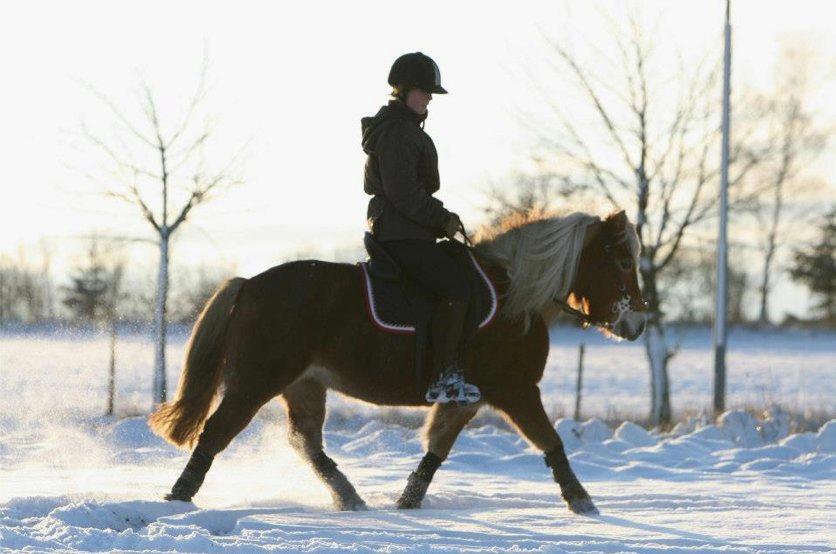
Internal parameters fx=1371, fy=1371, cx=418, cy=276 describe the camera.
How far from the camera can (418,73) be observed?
8.67 m

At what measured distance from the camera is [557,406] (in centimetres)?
1934

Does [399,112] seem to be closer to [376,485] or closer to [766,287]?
[376,485]

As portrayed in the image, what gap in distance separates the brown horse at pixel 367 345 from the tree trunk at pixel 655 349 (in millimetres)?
12083

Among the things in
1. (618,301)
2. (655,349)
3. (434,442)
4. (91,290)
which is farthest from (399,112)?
(91,290)

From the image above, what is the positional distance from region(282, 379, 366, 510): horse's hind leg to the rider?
94cm

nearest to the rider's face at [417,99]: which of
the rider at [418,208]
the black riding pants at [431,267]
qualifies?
the rider at [418,208]

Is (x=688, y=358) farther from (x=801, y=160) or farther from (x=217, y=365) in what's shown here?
(x=217, y=365)

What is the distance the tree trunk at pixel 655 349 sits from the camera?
21.4 meters

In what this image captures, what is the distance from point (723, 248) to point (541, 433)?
1216cm

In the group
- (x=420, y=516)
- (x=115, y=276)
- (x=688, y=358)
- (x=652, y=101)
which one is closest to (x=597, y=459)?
(x=420, y=516)

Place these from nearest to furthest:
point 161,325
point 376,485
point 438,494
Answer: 1. point 438,494
2. point 376,485
3. point 161,325

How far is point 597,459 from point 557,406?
6.22m

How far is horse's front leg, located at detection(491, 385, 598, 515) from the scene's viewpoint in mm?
8867

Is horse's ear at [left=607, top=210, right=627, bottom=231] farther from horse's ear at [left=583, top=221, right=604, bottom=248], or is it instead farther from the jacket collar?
the jacket collar
